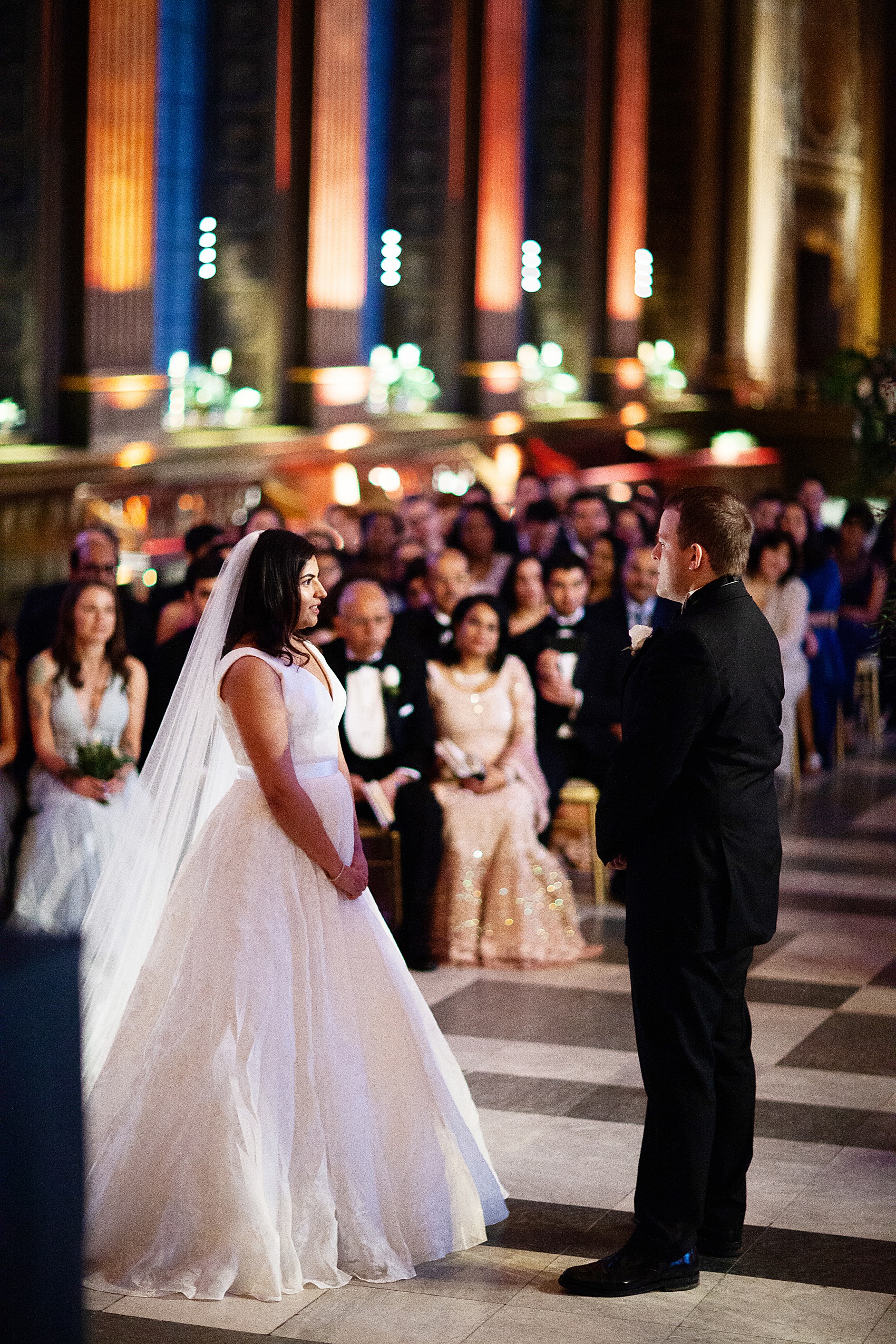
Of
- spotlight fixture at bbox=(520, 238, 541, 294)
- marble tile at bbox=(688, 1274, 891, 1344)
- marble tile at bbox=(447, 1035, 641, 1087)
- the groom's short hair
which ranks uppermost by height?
spotlight fixture at bbox=(520, 238, 541, 294)

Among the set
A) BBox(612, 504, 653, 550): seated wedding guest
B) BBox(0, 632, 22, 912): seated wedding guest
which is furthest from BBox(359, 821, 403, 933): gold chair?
BBox(612, 504, 653, 550): seated wedding guest

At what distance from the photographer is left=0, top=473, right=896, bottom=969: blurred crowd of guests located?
7.24 meters

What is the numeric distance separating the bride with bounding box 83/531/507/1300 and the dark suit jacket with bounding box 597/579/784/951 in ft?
2.36

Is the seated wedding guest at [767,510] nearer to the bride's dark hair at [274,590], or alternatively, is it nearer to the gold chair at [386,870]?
the gold chair at [386,870]

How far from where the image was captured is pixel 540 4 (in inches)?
823

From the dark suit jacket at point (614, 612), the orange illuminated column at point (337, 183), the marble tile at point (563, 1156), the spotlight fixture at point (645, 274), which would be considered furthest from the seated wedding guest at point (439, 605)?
the spotlight fixture at point (645, 274)

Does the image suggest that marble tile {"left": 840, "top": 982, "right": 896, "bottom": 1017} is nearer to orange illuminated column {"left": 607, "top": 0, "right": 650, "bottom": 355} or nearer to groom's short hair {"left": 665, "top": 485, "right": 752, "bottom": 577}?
groom's short hair {"left": 665, "top": 485, "right": 752, "bottom": 577}

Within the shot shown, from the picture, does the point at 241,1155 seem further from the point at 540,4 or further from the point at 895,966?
the point at 540,4

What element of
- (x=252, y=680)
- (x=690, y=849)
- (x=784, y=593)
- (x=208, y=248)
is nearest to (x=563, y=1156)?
(x=690, y=849)

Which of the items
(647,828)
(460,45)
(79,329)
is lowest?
(647,828)

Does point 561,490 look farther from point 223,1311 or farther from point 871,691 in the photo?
point 223,1311

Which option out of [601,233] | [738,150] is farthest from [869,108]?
[601,233]

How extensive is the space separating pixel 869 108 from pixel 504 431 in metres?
14.2

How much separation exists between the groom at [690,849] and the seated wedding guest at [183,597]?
378 centimetres
